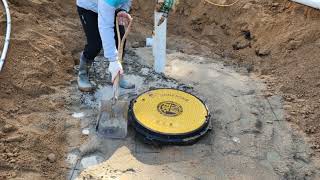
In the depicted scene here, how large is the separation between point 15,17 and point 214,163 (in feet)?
7.73

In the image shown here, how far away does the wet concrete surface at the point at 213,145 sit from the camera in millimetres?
3016

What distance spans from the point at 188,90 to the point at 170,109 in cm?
54

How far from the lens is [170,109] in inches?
136

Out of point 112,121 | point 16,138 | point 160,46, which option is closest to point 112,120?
point 112,121

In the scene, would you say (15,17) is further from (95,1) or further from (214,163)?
(214,163)

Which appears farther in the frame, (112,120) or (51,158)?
(112,120)

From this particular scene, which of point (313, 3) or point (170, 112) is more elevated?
point (313, 3)

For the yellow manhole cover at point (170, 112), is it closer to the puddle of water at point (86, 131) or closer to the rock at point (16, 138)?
the puddle of water at point (86, 131)

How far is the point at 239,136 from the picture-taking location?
134 inches

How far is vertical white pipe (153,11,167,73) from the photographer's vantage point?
13.0 feet

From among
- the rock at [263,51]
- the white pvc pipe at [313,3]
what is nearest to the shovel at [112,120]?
the rock at [263,51]

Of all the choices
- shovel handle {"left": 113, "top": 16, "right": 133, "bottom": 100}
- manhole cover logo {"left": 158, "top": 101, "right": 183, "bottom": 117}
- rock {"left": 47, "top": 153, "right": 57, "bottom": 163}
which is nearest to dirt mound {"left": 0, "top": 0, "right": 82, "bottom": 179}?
rock {"left": 47, "top": 153, "right": 57, "bottom": 163}

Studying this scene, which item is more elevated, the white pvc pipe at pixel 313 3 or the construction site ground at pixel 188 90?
the white pvc pipe at pixel 313 3

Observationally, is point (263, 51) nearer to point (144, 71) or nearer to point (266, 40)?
point (266, 40)
